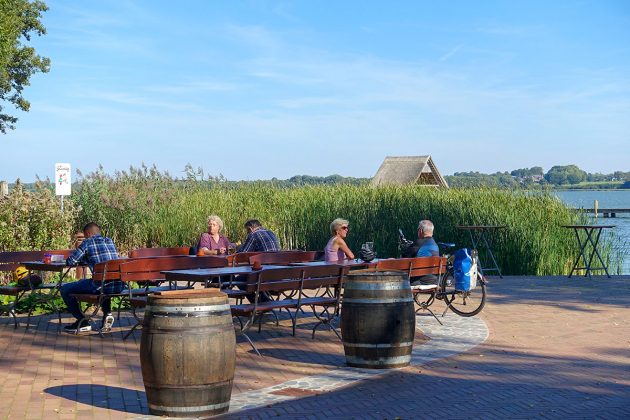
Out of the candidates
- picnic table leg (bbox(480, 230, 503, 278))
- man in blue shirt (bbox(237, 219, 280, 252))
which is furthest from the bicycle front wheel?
picnic table leg (bbox(480, 230, 503, 278))

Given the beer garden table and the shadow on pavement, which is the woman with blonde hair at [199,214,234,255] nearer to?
the beer garden table

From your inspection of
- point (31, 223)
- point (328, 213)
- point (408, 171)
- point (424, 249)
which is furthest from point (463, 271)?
point (408, 171)

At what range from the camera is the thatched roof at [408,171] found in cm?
4066

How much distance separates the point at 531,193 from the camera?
22641 mm

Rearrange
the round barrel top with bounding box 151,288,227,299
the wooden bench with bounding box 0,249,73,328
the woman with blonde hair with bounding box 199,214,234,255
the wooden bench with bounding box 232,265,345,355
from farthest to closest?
the woman with blonde hair with bounding box 199,214,234,255
the wooden bench with bounding box 0,249,73,328
the wooden bench with bounding box 232,265,345,355
the round barrel top with bounding box 151,288,227,299

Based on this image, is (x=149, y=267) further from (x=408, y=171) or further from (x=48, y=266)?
(x=408, y=171)

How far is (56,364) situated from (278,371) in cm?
214

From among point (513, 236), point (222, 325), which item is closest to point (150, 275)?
point (222, 325)

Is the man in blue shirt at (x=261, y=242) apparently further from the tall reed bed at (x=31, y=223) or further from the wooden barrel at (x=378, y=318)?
the wooden barrel at (x=378, y=318)

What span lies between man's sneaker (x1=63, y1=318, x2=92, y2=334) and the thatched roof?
2973 cm

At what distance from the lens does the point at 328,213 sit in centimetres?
2431

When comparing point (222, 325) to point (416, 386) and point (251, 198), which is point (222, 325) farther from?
point (251, 198)

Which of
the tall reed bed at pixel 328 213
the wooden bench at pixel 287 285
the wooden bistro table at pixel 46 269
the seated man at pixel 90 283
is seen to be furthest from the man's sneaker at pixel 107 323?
the tall reed bed at pixel 328 213

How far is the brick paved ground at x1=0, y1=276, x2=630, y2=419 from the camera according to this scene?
23.1ft
